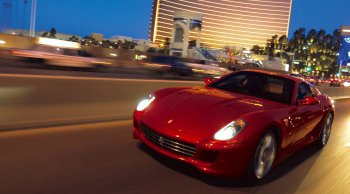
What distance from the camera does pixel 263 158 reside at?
5535 millimetres

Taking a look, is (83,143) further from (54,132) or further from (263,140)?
(263,140)

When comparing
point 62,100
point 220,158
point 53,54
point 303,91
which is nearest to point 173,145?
point 220,158

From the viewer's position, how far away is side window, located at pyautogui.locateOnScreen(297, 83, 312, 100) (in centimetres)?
677

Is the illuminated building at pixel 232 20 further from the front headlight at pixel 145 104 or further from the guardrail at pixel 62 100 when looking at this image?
the front headlight at pixel 145 104

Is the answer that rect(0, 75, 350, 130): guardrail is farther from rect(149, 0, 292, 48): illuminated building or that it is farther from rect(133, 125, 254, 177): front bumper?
rect(149, 0, 292, 48): illuminated building

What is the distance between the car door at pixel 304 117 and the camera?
247 inches

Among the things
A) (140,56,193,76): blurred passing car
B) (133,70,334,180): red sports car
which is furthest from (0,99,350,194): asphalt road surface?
(140,56,193,76): blurred passing car

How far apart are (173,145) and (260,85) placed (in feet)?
7.23

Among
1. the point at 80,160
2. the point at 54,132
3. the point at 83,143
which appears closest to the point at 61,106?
the point at 54,132

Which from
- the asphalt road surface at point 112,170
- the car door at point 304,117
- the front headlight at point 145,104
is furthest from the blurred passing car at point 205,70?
the front headlight at point 145,104

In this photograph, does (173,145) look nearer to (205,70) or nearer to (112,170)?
(112,170)

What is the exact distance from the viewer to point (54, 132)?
7.17m

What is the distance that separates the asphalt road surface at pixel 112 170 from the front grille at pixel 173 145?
0.36m

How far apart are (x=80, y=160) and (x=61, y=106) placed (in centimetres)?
271
